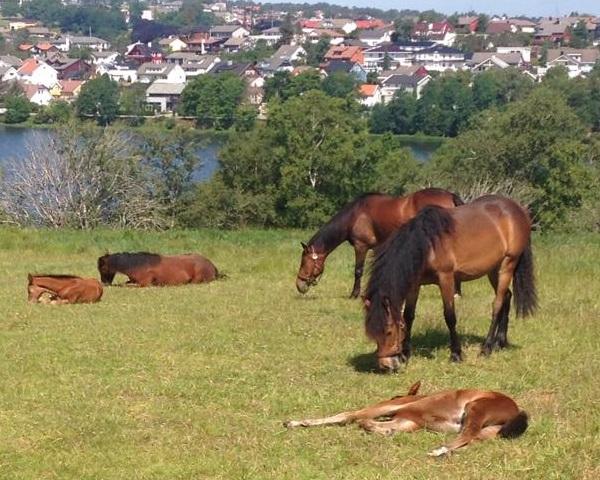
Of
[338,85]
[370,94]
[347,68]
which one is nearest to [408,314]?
[338,85]

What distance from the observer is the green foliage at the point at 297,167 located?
45.2 m

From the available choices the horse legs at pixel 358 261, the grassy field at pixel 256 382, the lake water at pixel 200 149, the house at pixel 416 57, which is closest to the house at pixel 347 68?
the house at pixel 416 57

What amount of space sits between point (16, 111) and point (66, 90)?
107 ft

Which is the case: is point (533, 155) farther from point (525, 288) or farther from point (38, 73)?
point (38, 73)

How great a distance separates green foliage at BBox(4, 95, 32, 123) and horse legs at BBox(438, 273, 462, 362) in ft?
281

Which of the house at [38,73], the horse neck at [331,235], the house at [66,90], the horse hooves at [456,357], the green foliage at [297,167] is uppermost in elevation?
the horse hooves at [456,357]

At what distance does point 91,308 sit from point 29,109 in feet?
Result: 280

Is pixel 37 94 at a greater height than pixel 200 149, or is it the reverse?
pixel 200 149

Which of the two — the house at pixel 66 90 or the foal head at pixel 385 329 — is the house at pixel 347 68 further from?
the foal head at pixel 385 329

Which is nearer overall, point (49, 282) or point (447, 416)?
point (447, 416)

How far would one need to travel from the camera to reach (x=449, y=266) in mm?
8602

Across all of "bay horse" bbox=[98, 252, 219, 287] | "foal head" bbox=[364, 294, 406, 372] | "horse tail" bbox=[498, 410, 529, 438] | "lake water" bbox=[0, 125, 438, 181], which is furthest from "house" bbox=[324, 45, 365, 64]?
"horse tail" bbox=[498, 410, 529, 438]

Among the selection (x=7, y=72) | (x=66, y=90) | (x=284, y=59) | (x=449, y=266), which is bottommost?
(x=7, y=72)

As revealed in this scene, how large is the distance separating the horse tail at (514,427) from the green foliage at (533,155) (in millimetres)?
39526
